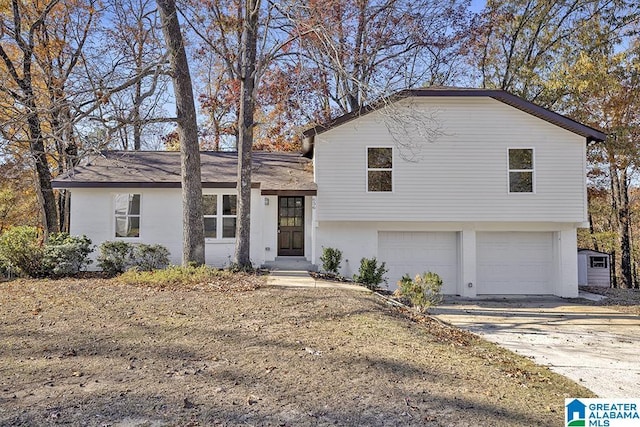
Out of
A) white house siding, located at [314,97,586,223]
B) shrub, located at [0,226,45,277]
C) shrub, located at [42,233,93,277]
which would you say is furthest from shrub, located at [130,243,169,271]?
white house siding, located at [314,97,586,223]

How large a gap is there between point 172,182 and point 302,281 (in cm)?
545

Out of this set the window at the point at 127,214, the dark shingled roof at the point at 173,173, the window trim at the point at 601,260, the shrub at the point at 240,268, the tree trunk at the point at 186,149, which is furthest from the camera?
the window trim at the point at 601,260

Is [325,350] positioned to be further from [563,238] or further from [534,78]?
[534,78]

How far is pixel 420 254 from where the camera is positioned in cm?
1466

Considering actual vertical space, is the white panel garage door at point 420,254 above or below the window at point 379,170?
below

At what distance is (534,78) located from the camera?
778 inches

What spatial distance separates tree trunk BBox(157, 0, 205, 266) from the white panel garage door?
20.3 ft

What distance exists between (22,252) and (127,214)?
3.33 m

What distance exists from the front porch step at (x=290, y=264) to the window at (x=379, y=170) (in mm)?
3068

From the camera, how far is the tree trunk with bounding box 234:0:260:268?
456 inches

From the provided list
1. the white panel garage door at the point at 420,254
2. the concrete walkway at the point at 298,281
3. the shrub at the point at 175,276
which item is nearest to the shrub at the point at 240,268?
the concrete walkway at the point at 298,281

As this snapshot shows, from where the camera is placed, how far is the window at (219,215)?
13.6 m

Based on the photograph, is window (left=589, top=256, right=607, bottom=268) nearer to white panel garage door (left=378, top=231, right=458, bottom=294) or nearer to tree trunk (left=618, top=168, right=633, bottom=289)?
tree trunk (left=618, top=168, right=633, bottom=289)

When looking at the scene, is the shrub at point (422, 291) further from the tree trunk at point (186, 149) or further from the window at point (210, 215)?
the window at point (210, 215)
